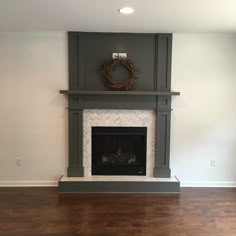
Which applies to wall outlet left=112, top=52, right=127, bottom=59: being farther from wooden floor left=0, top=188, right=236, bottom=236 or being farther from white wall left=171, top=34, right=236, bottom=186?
wooden floor left=0, top=188, right=236, bottom=236

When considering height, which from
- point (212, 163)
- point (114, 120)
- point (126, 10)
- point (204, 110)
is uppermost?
point (126, 10)

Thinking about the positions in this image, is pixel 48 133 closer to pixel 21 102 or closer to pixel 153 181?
pixel 21 102

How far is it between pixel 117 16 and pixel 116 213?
7.65 feet

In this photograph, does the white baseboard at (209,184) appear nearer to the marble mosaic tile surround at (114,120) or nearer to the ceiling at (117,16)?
the marble mosaic tile surround at (114,120)

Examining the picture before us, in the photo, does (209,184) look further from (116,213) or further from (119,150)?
(116,213)

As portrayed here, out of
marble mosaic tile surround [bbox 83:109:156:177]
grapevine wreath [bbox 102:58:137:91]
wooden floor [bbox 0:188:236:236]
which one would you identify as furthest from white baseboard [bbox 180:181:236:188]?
grapevine wreath [bbox 102:58:137:91]

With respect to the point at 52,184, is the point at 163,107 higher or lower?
higher

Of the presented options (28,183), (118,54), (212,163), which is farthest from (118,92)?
(28,183)

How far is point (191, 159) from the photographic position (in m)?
4.11

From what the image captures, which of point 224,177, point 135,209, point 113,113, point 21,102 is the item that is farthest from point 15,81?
point 224,177

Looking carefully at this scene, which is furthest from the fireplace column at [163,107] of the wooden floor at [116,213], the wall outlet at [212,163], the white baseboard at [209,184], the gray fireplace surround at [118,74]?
the wall outlet at [212,163]

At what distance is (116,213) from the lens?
3.15 m

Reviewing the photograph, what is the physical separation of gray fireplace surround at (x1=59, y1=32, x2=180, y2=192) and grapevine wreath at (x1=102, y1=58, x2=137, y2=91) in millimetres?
87

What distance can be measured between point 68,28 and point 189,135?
2.41 metres
